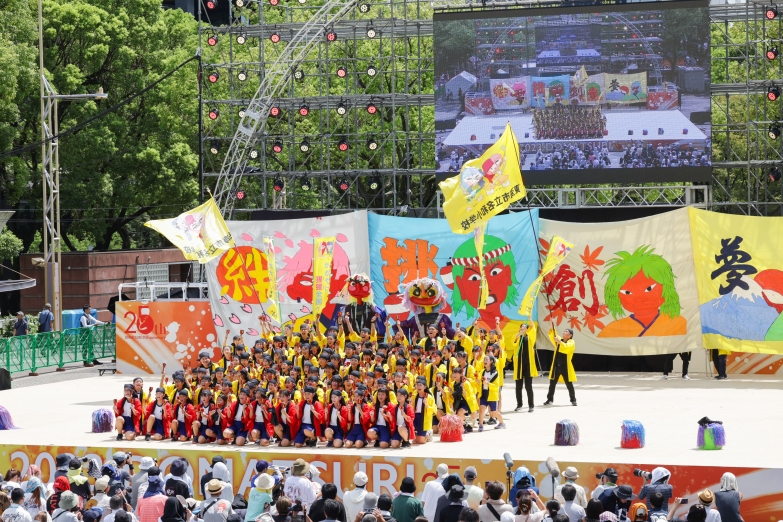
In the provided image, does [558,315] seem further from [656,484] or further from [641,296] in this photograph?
[656,484]

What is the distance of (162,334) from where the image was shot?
83.0 ft

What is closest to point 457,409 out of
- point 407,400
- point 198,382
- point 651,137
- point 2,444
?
point 407,400

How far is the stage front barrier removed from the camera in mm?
12281

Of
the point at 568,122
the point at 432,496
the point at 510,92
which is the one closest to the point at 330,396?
the point at 432,496

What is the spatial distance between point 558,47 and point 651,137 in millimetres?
2827

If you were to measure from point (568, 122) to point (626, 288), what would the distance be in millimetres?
4912

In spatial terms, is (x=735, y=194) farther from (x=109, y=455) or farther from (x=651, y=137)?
(x=109, y=455)

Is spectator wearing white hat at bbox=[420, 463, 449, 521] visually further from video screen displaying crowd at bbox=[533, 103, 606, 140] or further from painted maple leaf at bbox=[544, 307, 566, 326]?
video screen displaying crowd at bbox=[533, 103, 606, 140]

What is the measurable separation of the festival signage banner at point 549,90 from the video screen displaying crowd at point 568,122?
0.13 metres

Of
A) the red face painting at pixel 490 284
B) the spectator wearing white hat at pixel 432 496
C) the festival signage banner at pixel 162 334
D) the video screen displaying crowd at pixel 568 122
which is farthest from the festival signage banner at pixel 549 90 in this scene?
the spectator wearing white hat at pixel 432 496

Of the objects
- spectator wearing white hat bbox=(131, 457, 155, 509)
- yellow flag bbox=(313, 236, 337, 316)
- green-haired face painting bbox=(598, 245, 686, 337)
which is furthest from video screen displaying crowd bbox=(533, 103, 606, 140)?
spectator wearing white hat bbox=(131, 457, 155, 509)

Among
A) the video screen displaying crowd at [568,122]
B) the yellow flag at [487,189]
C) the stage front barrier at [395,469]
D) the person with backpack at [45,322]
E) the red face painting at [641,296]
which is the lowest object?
the stage front barrier at [395,469]

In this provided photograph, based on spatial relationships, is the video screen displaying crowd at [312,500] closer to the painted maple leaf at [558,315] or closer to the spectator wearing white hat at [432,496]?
the spectator wearing white hat at [432,496]

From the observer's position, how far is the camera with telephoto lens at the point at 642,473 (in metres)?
11.8
